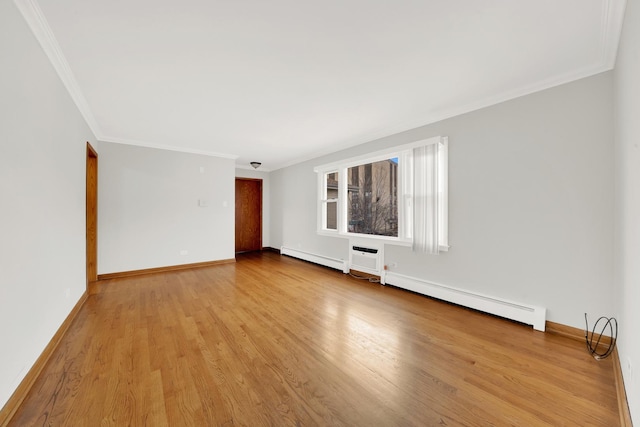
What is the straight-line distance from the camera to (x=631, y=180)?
1.44m

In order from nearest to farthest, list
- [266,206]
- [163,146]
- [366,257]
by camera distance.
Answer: [366,257], [163,146], [266,206]

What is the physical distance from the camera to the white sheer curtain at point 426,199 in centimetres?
325

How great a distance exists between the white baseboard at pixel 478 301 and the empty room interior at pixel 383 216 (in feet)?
0.07

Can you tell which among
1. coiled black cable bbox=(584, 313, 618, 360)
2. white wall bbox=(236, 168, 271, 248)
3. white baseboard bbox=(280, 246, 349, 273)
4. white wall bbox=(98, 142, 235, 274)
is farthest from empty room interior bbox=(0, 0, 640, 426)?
white wall bbox=(236, 168, 271, 248)

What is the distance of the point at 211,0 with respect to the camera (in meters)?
1.52

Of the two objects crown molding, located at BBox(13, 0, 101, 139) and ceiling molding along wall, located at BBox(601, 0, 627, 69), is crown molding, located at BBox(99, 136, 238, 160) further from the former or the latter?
ceiling molding along wall, located at BBox(601, 0, 627, 69)

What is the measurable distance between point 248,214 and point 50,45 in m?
5.54

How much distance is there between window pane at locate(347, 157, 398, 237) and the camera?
404 cm

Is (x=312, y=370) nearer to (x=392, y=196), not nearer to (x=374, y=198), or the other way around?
(x=392, y=196)

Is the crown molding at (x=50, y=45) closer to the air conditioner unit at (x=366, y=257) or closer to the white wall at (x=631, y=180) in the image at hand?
the white wall at (x=631, y=180)

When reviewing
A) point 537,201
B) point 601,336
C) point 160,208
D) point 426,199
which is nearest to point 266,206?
point 160,208

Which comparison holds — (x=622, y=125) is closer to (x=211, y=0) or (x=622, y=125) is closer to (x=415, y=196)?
(x=415, y=196)

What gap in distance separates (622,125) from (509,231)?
1.26 meters

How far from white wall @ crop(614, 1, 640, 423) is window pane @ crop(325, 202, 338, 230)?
3.87 m
